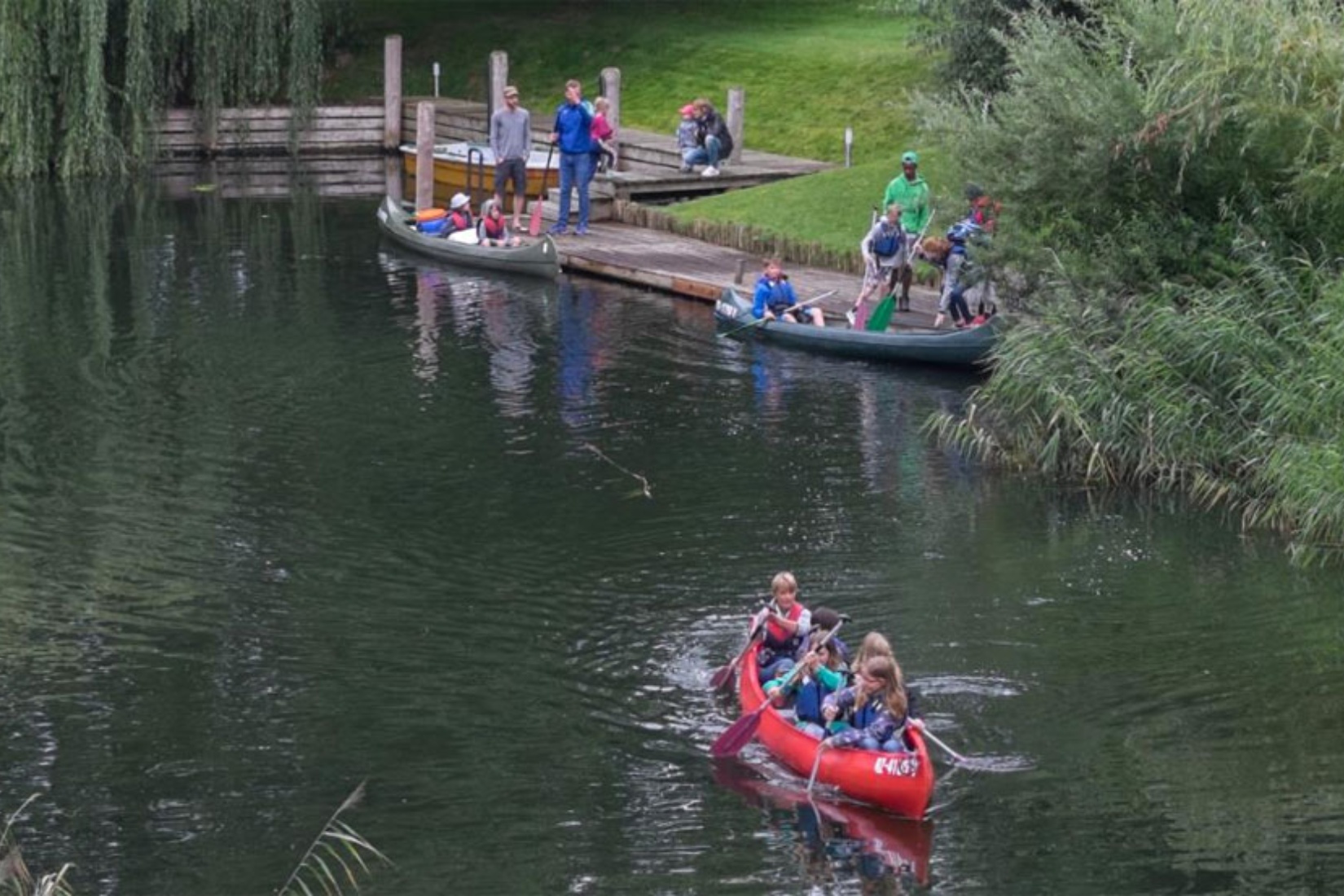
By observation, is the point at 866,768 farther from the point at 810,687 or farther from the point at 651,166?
the point at 651,166

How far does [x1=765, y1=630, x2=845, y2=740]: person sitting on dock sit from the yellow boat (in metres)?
22.2

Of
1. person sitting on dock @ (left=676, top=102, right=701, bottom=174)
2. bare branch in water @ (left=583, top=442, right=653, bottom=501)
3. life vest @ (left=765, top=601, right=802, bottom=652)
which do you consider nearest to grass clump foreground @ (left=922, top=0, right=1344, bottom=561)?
bare branch in water @ (left=583, top=442, right=653, bottom=501)

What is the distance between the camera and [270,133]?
146 ft

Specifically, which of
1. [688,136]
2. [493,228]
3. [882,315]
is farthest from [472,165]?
[882,315]

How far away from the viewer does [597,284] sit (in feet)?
105

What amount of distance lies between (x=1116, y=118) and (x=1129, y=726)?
830 cm

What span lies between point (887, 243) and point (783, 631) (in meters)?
12.0

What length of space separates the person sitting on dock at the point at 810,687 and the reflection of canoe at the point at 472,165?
2184 cm

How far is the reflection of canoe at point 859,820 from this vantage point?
44.9 feet

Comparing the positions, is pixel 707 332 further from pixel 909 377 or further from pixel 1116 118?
pixel 1116 118

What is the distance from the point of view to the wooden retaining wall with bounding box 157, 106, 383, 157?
43375 millimetres

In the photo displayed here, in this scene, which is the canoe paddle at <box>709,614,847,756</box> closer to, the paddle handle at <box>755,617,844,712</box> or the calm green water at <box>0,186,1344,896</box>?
the paddle handle at <box>755,617,844,712</box>

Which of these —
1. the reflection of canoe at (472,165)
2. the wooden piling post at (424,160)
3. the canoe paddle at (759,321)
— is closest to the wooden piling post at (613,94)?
the reflection of canoe at (472,165)

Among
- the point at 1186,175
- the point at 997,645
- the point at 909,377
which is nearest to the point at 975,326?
the point at 909,377
